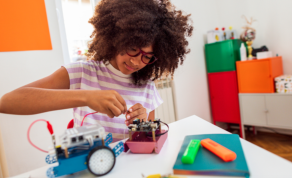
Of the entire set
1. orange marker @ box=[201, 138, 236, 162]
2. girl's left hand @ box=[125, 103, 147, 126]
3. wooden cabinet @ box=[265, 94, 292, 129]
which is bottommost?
wooden cabinet @ box=[265, 94, 292, 129]

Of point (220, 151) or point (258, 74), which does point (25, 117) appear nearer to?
point (220, 151)

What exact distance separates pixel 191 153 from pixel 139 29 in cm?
50

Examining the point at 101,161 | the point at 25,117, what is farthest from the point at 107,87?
the point at 25,117

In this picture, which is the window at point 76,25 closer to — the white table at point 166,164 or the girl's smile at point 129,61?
the girl's smile at point 129,61

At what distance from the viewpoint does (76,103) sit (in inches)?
24.1

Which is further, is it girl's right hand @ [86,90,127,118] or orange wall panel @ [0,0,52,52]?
orange wall panel @ [0,0,52,52]

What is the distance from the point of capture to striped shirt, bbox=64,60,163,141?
0.92 m

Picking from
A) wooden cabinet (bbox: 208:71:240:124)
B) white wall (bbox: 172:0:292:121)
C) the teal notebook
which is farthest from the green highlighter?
wooden cabinet (bbox: 208:71:240:124)

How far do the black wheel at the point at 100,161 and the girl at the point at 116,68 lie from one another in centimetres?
14

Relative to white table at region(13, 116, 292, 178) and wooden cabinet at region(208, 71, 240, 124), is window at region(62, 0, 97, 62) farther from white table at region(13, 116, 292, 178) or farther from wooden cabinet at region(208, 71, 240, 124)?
wooden cabinet at region(208, 71, 240, 124)

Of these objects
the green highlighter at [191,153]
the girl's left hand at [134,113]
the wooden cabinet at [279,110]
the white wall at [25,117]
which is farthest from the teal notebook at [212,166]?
the wooden cabinet at [279,110]

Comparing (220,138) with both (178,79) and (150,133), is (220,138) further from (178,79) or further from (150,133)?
(178,79)

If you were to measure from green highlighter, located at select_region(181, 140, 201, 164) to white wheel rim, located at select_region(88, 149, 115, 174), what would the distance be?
0.19 meters

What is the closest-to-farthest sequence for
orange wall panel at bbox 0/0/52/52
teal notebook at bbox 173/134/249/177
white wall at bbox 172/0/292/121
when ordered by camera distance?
teal notebook at bbox 173/134/249/177 → orange wall panel at bbox 0/0/52/52 → white wall at bbox 172/0/292/121
